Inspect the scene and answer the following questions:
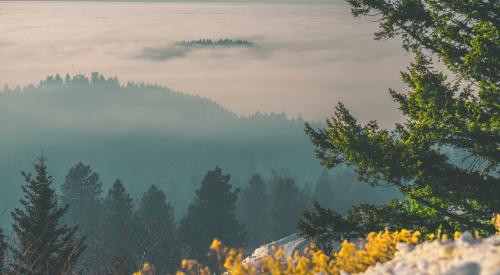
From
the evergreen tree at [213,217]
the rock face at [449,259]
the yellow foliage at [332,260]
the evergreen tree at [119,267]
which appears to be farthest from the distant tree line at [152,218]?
the rock face at [449,259]

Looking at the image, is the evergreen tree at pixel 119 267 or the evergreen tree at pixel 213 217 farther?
the evergreen tree at pixel 213 217

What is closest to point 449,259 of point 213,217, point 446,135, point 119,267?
point 119,267

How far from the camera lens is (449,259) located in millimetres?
5004

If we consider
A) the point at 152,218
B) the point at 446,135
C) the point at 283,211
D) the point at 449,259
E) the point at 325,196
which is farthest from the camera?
the point at 325,196

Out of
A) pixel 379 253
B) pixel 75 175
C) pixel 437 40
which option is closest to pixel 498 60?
pixel 437 40

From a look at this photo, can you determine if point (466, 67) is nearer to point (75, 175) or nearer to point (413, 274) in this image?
point (413, 274)

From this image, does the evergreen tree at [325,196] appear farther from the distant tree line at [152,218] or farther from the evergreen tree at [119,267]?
the evergreen tree at [119,267]

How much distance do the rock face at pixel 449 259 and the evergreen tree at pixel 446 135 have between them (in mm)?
7650

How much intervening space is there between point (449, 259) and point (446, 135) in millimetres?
9296

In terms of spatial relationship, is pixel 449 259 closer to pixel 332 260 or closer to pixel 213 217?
pixel 332 260

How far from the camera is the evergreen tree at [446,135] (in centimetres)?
1327

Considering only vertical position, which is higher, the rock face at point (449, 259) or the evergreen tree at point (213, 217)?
the rock face at point (449, 259)

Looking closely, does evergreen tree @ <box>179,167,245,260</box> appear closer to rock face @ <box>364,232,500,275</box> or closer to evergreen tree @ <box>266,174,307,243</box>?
evergreen tree @ <box>266,174,307,243</box>

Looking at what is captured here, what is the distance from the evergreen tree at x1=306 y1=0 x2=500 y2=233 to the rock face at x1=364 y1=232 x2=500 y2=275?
7650 mm
